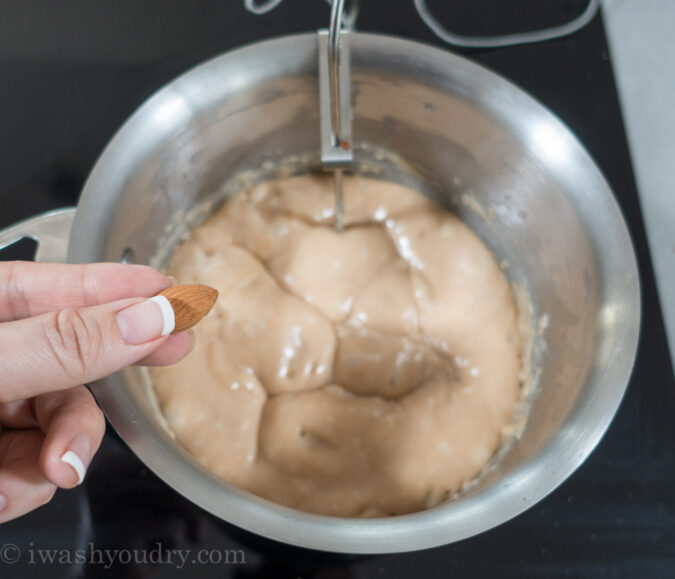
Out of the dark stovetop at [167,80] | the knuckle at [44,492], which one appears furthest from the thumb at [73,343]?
the dark stovetop at [167,80]

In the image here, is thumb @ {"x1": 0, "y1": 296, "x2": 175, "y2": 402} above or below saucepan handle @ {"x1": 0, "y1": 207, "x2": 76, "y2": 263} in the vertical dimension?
above

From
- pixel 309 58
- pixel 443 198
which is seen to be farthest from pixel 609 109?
pixel 309 58

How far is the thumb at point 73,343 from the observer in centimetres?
51

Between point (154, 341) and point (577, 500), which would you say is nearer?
point (154, 341)

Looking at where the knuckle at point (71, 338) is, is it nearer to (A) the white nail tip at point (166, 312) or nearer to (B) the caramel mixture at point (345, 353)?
(A) the white nail tip at point (166, 312)

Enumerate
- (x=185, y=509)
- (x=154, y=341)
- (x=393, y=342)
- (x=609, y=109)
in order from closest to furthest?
(x=154, y=341), (x=185, y=509), (x=393, y=342), (x=609, y=109)

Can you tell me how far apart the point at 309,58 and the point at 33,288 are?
0.41m

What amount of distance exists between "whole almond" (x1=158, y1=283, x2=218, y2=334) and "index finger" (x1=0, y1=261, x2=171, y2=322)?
0.07 m

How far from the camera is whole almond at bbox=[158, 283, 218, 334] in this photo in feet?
1.86

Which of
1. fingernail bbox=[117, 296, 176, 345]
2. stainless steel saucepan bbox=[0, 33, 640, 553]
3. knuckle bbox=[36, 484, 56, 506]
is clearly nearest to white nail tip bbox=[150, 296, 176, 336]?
fingernail bbox=[117, 296, 176, 345]

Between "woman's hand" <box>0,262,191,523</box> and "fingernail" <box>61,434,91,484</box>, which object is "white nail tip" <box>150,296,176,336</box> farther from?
"fingernail" <box>61,434,91,484</box>

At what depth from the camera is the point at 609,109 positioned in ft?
3.17

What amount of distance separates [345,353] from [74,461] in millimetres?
369

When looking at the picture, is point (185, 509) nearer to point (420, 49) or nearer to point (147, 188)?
point (147, 188)
